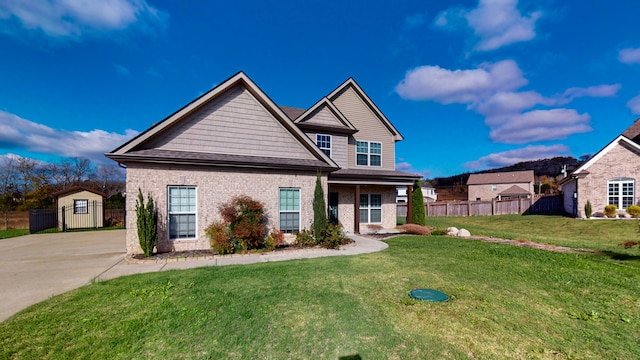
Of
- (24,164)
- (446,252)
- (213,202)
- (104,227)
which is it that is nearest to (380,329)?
→ (446,252)

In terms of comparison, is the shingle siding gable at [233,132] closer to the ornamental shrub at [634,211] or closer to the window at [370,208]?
the window at [370,208]

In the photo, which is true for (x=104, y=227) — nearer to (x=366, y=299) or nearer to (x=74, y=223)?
(x=74, y=223)

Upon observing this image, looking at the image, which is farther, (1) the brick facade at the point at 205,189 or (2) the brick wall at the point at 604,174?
(2) the brick wall at the point at 604,174

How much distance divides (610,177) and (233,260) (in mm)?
27537

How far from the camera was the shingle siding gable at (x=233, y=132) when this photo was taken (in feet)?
34.1

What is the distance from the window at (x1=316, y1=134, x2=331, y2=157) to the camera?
15.0 metres

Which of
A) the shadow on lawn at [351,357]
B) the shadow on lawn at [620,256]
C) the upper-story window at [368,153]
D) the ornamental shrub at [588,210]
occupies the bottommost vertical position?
the shadow on lawn at [620,256]

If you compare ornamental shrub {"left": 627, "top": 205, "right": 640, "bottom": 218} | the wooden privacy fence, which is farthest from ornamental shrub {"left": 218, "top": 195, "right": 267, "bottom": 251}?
ornamental shrub {"left": 627, "top": 205, "right": 640, "bottom": 218}

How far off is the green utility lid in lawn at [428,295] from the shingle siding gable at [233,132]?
798 cm

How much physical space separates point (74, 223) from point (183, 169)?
1610 cm

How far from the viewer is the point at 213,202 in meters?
10.2

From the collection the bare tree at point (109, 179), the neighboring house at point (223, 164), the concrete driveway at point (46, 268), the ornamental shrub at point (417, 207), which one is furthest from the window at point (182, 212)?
the bare tree at point (109, 179)

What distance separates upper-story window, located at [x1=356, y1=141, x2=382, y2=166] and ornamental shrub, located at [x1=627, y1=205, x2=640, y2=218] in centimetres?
1864

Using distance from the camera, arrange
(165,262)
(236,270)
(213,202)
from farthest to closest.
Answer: (213,202) → (165,262) → (236,270)
